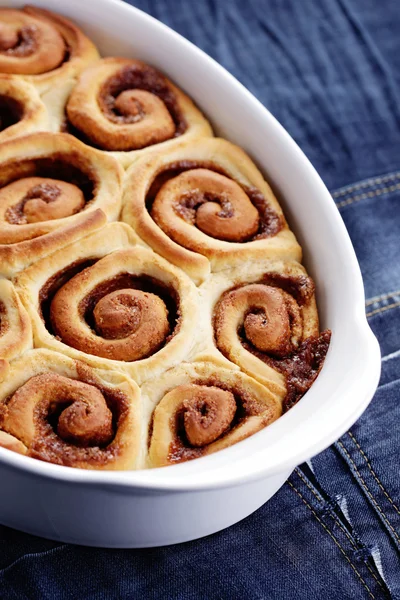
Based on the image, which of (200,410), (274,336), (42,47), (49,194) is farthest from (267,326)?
(42,47)

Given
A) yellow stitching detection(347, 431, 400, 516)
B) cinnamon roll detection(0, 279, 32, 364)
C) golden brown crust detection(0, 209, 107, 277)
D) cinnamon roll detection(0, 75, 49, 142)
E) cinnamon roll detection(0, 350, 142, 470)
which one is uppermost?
cinnamon roll detection(0, 75, 49, 142)

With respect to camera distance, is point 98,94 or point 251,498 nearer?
point 251,498

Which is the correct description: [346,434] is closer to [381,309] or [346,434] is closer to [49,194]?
[381,309]

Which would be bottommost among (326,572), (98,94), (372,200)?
(326,572)

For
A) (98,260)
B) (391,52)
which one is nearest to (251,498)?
(98,260)

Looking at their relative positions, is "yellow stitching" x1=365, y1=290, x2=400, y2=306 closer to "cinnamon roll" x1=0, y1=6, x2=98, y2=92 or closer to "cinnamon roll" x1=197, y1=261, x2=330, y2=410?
"cinnamon roll" x1=197, y1=261, x2=330, y2=410

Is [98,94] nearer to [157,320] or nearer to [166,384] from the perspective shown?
[157,320]

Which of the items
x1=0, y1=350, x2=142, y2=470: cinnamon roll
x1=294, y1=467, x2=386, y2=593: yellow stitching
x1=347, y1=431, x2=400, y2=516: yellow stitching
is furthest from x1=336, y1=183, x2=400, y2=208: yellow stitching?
x1=0, y1=350, x2=142, y2=470: cinnamon roll
